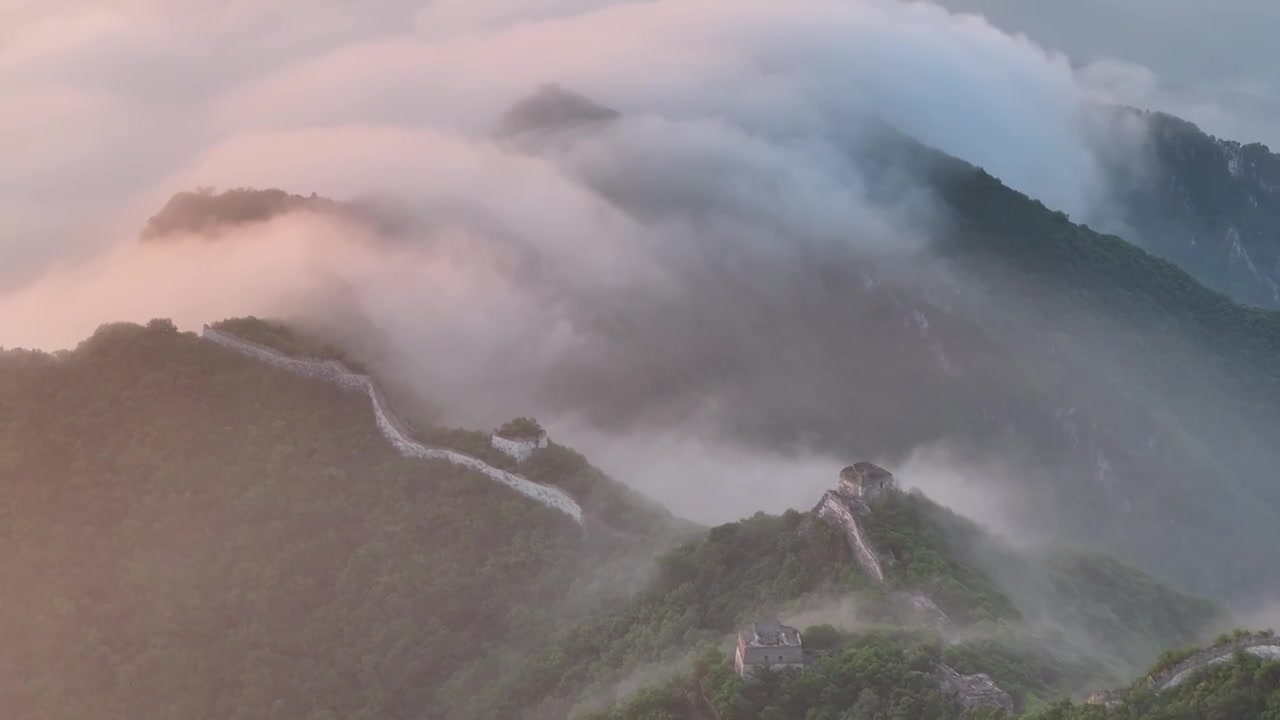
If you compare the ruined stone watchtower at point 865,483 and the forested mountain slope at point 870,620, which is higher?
the ruined stone watchtower at point 865,483

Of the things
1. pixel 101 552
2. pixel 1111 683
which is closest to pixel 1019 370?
pixel 1111 683

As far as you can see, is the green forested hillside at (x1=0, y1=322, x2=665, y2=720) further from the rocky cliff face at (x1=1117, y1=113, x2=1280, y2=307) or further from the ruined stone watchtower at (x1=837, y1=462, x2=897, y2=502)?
the rocky cliff face at (x1=1117, y1=113, x2=1280, y2=307)

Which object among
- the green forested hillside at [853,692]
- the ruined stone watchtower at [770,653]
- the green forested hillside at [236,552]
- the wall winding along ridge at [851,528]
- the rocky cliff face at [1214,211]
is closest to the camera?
the green forested hillside at [853,692]

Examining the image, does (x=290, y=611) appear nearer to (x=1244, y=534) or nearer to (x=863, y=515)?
(x=863, y=515)

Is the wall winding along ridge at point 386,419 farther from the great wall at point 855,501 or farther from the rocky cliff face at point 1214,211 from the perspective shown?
the rocky cliff face at point 1214,211

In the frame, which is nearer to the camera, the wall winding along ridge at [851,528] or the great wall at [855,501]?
the wall winding along ridge at [851,528]

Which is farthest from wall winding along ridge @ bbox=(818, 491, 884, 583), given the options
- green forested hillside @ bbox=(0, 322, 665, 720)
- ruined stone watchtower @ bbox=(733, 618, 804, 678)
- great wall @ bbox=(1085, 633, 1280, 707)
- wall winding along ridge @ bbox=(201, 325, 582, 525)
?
great wall @ bbox=(1085, 633, 1280, 707)

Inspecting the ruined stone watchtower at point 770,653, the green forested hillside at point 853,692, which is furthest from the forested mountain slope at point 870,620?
the ruined stone watchtower at point 770,653

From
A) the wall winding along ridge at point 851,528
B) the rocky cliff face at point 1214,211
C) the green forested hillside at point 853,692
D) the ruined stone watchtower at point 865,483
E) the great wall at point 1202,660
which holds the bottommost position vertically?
the green forested hillside at point 853,692
